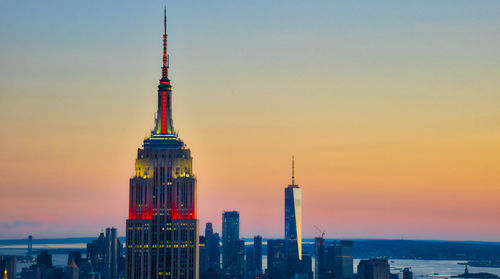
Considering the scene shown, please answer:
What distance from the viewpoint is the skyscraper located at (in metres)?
100

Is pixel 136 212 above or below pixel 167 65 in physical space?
below

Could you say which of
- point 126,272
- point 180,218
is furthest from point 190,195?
point 126,272

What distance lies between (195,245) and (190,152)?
9225 millimetres

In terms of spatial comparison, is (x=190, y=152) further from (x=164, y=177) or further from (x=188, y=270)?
(x=188, y=270)

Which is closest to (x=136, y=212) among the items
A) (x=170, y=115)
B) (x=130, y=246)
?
(x=130, y=246)

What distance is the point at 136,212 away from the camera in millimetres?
101938

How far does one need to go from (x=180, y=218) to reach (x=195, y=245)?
9.69 feet

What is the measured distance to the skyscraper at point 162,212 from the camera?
100 m

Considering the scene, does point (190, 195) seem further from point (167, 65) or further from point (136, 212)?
point (167, 65)

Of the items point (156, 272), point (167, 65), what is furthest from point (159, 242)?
point (167, 65)

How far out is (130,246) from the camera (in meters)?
101

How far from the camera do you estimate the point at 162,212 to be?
101250 mm

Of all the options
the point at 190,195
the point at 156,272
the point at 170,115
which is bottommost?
the point at 156,272

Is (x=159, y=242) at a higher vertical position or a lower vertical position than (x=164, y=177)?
lower
